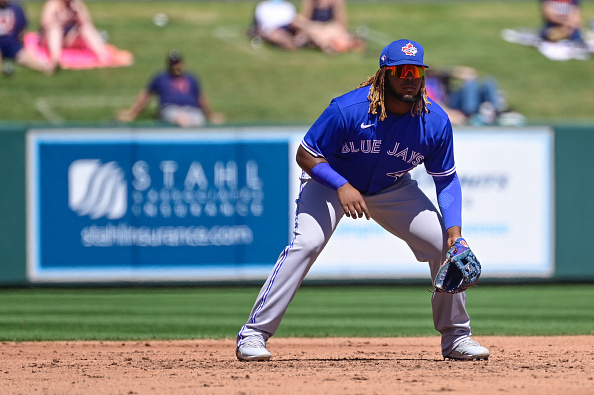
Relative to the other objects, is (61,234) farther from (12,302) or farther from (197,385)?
(197,385)

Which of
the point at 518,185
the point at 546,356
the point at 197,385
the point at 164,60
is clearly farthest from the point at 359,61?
the point at 197,385

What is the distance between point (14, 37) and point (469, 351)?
34.2ft

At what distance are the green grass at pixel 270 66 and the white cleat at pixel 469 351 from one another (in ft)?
25.3

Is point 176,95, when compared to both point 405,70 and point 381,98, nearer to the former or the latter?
point 381,98

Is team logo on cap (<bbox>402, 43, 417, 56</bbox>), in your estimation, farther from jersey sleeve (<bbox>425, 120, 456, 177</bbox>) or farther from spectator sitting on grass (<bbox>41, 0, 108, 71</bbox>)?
spectator sitting on grass (<bbox>41, 0, 108, 71</bbox>)

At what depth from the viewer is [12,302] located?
9.68 meters

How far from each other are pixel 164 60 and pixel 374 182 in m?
11.3

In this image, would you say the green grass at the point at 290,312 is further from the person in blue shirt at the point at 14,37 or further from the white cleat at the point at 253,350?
the person in blue shirt at the point at 14,37

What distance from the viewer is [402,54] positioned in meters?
5.23

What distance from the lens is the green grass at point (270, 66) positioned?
14812 mm

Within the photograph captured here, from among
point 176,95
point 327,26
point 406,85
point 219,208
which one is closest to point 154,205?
point 219,208

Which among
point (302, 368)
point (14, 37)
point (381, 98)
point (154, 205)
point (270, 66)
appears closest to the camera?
point (381, 98)

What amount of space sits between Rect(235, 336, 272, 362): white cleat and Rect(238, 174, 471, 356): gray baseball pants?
1.5 inches

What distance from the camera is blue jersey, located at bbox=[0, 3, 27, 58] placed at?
1386 cm
